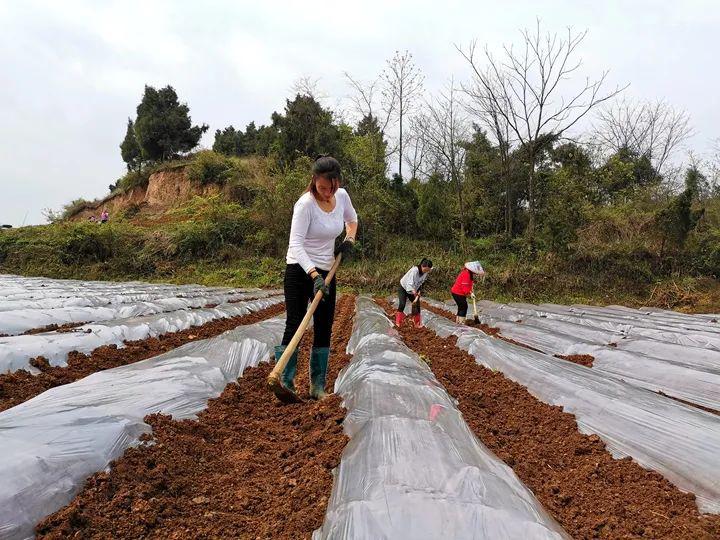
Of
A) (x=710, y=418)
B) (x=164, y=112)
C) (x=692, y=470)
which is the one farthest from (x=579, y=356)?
(x=164, y=112)

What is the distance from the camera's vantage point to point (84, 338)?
4.22 meters

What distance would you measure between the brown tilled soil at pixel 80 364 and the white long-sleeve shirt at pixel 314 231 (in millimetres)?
1933

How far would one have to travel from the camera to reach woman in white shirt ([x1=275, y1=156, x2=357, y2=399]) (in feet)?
9.78

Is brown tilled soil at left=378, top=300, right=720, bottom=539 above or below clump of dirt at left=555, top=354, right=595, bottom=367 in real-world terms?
below

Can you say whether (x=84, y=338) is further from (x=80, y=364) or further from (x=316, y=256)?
(x=316, y=256)

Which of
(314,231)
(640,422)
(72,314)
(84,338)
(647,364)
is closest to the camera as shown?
(640,422)

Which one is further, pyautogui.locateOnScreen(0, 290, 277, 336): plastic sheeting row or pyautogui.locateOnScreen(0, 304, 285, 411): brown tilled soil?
pyautogui.locateOnScreen(0, 290, 277, 336): plastic sheeting row

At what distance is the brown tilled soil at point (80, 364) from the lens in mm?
2920

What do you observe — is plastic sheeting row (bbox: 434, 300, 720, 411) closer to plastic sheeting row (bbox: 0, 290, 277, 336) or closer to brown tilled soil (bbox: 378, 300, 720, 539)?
brown tilled soil (bbox: 378, 300, 720, 539)

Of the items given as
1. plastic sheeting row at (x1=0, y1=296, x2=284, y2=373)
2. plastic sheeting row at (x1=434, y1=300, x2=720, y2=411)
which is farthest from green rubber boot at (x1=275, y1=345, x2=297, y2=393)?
plastic sheeting row at (x1=434, y1=300, x2=720, y2=411)

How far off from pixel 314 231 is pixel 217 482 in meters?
1.68

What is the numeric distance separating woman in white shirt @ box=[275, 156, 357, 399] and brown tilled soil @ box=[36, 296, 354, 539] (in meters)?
0.44

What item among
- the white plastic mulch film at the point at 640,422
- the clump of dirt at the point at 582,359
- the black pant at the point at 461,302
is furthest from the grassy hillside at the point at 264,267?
the white plastic mulch film at the point at 640,422

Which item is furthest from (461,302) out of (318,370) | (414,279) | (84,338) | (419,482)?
(419,482)
